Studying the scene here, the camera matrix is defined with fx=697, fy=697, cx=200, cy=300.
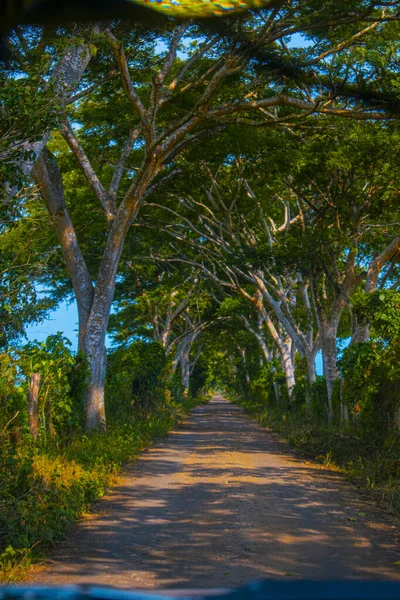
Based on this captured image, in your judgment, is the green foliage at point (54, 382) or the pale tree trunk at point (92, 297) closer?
the green foliage at point (54, 382)

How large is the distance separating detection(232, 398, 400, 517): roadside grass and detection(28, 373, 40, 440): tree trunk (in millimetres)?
5026

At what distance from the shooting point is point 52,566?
558 cm

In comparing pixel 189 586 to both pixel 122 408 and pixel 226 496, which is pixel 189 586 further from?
pixel 122 408

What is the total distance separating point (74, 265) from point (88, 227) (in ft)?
20.1

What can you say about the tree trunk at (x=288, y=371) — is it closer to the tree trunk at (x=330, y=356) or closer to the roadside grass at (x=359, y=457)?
the roadside grass at (x=359, y=457)

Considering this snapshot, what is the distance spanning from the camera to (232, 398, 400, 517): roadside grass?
9495 millimetres

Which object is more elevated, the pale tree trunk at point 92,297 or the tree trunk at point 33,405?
the pale tree trunk at point 92,297

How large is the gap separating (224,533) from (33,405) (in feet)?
16.3

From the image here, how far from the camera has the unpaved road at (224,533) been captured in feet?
17.4

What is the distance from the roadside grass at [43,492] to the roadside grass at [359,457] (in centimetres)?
371

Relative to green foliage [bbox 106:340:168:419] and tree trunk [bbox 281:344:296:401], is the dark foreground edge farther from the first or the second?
tree trunk [bbox 281:344:296:401]

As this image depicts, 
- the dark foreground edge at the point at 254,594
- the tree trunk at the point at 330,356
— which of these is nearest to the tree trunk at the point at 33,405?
the dark foreground edge at the point at 254,594

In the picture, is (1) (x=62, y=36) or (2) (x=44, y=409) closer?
(1) (x=62, y=36)

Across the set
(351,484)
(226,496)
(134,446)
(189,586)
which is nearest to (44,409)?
(134,446)
